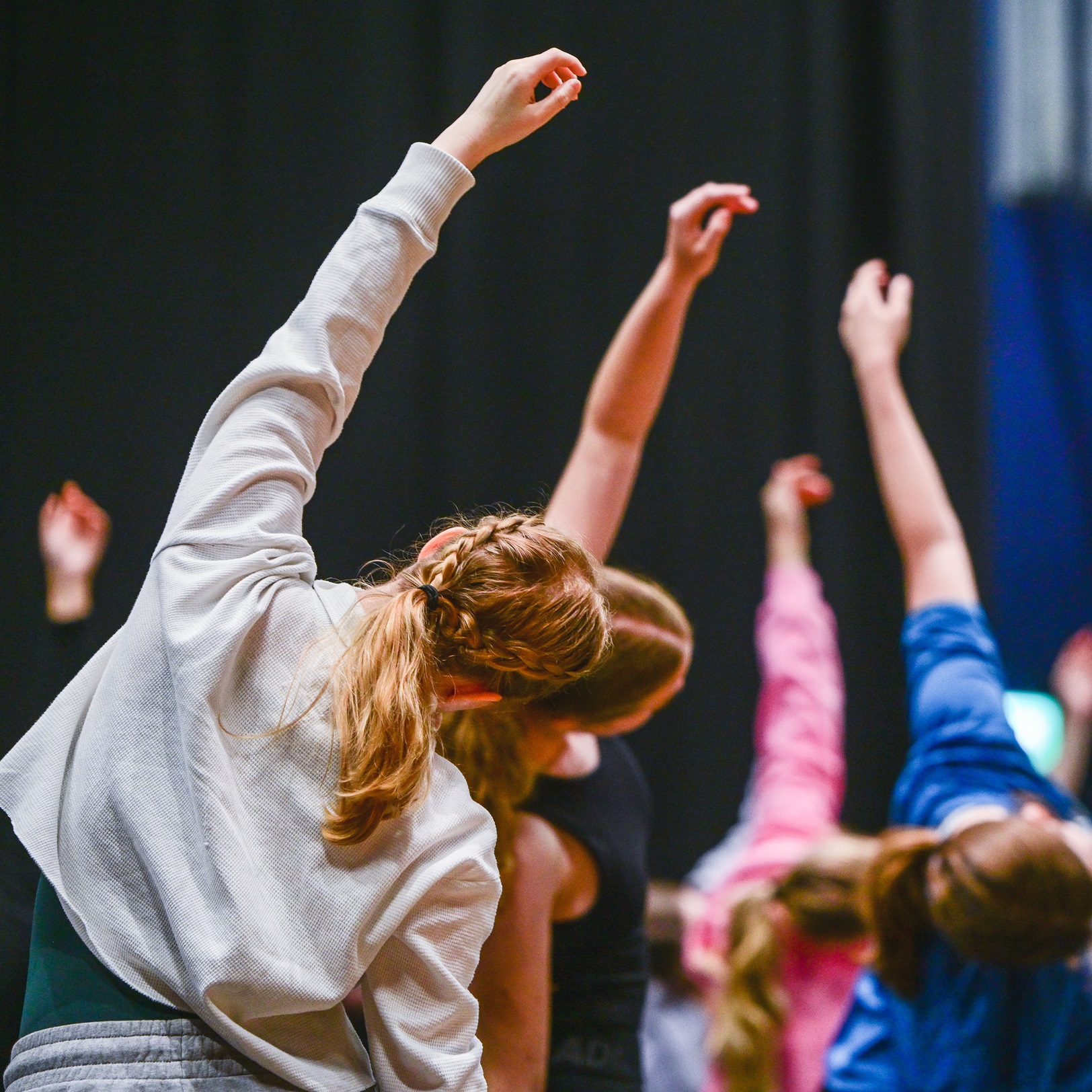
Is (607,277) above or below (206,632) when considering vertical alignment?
above

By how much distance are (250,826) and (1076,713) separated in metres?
2.38

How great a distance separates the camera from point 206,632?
73 cm

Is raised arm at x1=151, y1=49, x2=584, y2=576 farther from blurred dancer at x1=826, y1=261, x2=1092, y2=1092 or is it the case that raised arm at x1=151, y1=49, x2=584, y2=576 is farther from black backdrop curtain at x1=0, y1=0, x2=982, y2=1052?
black backdrop curtain at x1=0, y1=0, x2=982, y2=1052

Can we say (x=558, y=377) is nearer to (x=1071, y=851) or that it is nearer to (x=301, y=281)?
(x=301, y=281)

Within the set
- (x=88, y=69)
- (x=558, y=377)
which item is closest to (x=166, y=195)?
(x=88, y=69)

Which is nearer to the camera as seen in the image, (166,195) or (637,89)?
(166,195)

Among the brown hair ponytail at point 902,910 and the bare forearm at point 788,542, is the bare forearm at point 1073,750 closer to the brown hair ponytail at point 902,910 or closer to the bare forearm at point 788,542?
the bare forearm at point 788,542

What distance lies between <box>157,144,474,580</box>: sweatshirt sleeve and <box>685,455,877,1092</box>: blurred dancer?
3.78 ft

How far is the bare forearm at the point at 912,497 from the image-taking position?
4.53 feet

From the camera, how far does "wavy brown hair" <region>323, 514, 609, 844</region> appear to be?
737mm

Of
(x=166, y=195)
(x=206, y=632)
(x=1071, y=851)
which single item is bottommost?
(x=1071, y=851)

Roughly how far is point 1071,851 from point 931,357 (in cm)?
162

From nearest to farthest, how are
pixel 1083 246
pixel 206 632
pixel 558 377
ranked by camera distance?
1. pixel 206 632
2. pixel 558 377
3. pixel 1083 246

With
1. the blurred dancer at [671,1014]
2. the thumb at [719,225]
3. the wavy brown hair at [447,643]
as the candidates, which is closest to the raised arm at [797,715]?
the blurred dancer at [671,1014]
